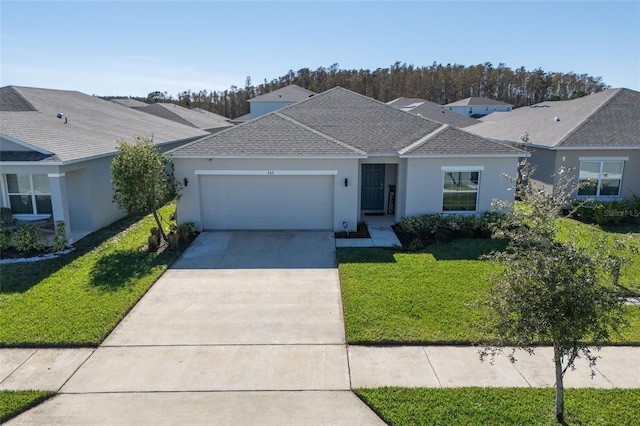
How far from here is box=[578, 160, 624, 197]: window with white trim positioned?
688 inches

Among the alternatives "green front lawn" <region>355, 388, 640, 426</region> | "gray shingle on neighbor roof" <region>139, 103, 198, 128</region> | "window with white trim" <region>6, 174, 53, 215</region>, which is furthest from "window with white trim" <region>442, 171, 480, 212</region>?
"gray shingle on neighbor roof" <region>139, 103, 198, 128</region>

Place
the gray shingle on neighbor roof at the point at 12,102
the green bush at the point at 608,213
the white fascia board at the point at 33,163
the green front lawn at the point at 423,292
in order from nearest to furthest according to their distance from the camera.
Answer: the green front lawn at the point at 423,292, the white fascia board at the point at 33,163, the green bush at the point at 608,213, the gray shingle on neighbor roof at the point at 12,102

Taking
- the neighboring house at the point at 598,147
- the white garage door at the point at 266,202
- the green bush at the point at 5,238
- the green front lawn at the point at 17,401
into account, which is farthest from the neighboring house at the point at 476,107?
the green front lawn at the point at 17,401

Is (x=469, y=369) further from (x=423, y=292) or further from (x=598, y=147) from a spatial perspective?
(x=598, y=147)

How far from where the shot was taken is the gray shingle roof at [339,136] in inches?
584

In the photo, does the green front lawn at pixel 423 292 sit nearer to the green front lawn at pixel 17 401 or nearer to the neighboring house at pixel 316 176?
the neighboring house at pixel 316 176

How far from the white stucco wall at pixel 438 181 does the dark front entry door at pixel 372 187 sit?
2.39 m

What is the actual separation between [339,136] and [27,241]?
36.1ft

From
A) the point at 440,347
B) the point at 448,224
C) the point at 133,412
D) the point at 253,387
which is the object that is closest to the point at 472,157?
the point at 448,224

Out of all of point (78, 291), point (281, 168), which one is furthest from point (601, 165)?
point (78, 291)

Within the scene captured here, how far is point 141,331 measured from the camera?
8477mm

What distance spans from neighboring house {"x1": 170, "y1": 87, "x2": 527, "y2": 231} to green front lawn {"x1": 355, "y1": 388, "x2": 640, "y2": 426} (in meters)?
9.08

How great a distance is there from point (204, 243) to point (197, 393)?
314 inches

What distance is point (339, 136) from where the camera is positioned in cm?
1684
